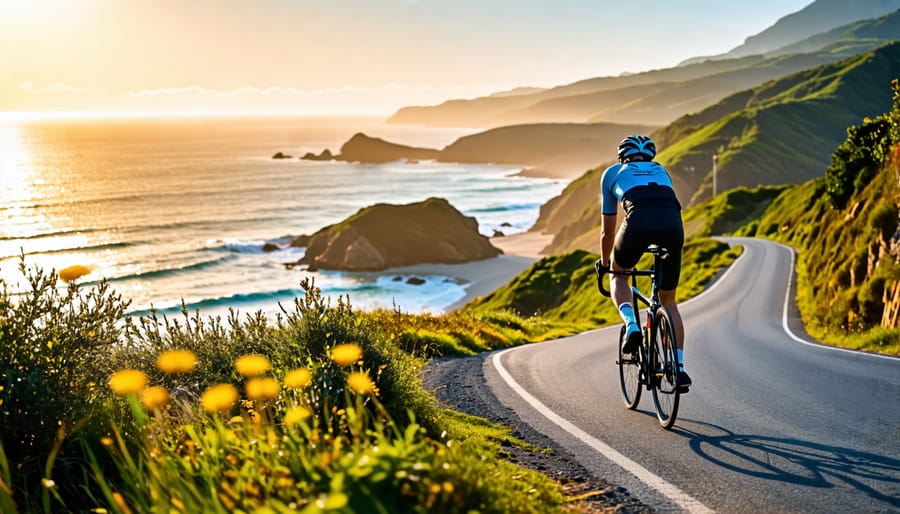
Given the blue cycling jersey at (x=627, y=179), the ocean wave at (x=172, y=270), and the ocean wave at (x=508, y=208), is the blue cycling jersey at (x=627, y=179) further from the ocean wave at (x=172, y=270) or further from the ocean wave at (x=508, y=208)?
the ocean wave at (x=508, y=208)

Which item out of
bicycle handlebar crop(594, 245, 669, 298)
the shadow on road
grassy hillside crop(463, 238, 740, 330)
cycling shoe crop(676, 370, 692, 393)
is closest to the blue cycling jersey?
bicycle handlebar crop(594, 245, 669, 298)

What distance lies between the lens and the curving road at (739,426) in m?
4.61

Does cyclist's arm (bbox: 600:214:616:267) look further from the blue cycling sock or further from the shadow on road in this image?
the shadow on road

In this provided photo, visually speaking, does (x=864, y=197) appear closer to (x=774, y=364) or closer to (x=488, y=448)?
(x=774, y=364)

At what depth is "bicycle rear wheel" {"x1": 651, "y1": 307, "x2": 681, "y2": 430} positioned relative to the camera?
6055 mm

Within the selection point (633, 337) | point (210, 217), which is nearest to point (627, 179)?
point (633, 337)

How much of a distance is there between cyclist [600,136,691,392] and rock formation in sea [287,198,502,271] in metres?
67.4

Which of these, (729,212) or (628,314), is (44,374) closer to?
(628,314)

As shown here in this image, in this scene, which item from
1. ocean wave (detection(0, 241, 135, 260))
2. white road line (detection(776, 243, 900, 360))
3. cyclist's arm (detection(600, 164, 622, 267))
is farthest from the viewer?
ocean wave (detection(0, 241, 135, 260))

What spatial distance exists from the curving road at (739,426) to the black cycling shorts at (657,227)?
4.89 ft

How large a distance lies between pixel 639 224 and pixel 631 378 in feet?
6.93

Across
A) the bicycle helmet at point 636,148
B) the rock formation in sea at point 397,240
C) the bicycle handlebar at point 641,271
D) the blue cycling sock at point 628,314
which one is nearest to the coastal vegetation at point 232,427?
the blue cycling sock at point 628,314

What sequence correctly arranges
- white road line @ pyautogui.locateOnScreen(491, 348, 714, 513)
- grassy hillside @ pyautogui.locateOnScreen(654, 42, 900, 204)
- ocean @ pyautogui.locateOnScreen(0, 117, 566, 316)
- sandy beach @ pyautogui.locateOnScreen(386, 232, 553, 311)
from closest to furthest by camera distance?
white road line @ pyautogui.locateOnScreen(491, 348, 714, 513) < ocean @ pyautogui.locateOnScreen(0, 117, 566, 316) < sandy beach @ pyautogui.locateOnScreen(386, 232, 553, 311) < grassy hillside @ pyautogui.locateOnScreen(654, 42, 900, 204)

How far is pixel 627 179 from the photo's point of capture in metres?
6.28
